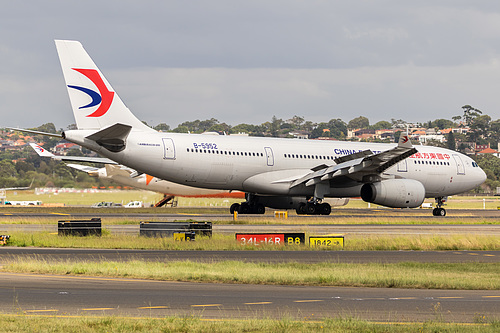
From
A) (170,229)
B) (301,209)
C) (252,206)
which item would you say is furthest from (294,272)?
(252,206)

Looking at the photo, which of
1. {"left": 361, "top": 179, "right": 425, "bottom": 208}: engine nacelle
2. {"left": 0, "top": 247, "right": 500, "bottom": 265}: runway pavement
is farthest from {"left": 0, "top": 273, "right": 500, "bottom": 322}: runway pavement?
{"left": 361, "top": 179, "right": 425, "bottom": 208}: engine nacelle

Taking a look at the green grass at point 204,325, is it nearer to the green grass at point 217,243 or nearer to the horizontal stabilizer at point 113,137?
the green grass at point 217,243

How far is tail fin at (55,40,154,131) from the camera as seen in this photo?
41969 mm

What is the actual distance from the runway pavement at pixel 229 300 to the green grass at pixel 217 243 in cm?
971

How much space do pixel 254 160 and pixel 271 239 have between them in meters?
16.4

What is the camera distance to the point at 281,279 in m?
19.0

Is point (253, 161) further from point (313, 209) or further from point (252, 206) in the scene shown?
point (252, 206)

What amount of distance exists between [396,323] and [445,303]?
3.07 meters

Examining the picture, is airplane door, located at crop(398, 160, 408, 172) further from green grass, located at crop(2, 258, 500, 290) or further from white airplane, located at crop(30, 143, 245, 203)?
green grass, located at crop(2, 258, 500, 290)

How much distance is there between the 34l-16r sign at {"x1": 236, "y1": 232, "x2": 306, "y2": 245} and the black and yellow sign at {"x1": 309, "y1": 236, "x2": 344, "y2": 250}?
0.58m

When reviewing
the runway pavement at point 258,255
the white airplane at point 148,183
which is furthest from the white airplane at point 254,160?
the white airplane at point 148,183

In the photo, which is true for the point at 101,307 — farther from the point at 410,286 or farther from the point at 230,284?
the point at 410,286

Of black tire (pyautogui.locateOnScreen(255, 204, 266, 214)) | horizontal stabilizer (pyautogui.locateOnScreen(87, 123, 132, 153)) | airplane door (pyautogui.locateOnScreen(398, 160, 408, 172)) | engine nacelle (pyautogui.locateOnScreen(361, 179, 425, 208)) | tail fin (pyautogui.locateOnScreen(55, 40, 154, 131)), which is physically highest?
tail fin (pyautogui.locateOnScreen(55, 40, 154, 131))

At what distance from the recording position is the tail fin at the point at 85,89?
42.0m
